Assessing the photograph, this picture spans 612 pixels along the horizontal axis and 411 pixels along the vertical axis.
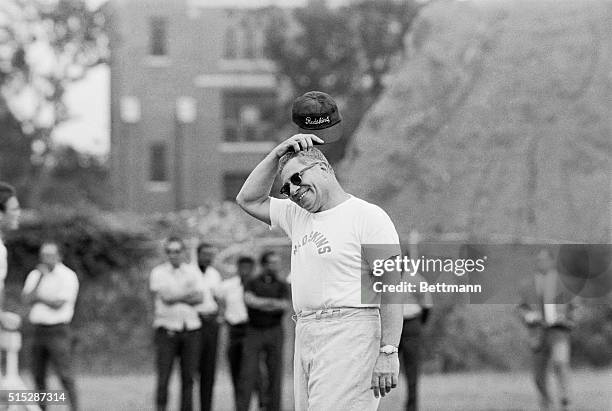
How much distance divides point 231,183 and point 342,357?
106 ft

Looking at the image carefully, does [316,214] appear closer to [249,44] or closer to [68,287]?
[68,287]

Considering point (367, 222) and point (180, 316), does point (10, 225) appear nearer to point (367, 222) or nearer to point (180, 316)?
point (180, 316)

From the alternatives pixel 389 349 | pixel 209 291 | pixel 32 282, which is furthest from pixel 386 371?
pixel 209 291

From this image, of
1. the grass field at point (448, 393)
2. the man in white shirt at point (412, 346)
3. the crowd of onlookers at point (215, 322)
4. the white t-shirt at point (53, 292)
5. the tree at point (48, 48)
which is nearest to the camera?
the white t-shirt at point (53, 292)

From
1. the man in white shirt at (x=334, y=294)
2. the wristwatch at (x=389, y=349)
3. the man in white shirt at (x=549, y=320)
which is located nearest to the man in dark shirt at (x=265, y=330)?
the man in white shirt at (x=549, y=320)

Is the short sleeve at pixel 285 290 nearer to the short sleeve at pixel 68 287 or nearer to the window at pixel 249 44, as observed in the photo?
the short sleeve at pixel 68 287

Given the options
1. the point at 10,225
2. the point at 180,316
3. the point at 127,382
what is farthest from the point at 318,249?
the point at 127,382

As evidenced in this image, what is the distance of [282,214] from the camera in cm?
533

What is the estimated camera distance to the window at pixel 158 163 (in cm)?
3625

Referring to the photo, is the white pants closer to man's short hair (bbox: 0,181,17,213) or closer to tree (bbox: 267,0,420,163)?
man's short hair (bbox: 0,181,17,213)

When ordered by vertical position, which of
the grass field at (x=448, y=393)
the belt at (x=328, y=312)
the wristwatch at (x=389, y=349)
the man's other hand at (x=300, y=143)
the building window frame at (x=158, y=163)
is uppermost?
the building window frame at (x=158, y=163)

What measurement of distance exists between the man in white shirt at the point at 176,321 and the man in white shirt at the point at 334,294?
5537 millimetres

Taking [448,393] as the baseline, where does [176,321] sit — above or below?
above

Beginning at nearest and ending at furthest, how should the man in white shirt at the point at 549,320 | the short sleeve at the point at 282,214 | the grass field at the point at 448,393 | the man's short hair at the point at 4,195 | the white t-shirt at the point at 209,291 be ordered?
the short sleeve at the point at 282,214 → the man's short hair at the point at 4,195 → the white t-shirt at the point at 209,291 → the man in white shirt at the point at 549,320 → the grass field at the point at 448,393
